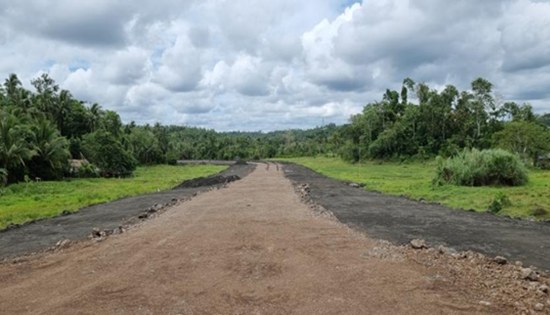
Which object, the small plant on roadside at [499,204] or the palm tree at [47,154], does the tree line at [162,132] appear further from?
the small plant on roadside at [499,204]

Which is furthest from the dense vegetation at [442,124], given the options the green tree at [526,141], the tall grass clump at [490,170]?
the tall grass clump at [490,170]

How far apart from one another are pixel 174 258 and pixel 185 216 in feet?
28.8

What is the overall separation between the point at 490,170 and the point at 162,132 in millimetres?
95212

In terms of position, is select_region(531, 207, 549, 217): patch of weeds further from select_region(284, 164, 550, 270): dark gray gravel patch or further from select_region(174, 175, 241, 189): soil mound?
select_region(174, 175, 241, 189): soil mound

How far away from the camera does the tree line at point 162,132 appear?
159ft

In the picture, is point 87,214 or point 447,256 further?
point 87,214

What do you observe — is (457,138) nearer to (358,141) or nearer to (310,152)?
(358,141)

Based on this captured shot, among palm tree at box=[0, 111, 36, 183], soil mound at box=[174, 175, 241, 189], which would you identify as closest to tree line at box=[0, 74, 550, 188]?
palm tree at box=[0, 111, 36, 183]

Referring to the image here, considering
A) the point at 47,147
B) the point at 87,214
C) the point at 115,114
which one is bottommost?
the point at 87,214

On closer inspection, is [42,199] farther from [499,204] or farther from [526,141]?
[526,141]

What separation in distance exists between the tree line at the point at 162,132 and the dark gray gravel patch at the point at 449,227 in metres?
30.6

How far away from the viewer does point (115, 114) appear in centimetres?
8800

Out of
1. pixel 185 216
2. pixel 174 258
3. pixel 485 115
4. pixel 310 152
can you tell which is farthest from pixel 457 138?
pixel 174 258

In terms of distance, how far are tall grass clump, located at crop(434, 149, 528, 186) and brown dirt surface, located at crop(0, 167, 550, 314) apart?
71.9 feet
